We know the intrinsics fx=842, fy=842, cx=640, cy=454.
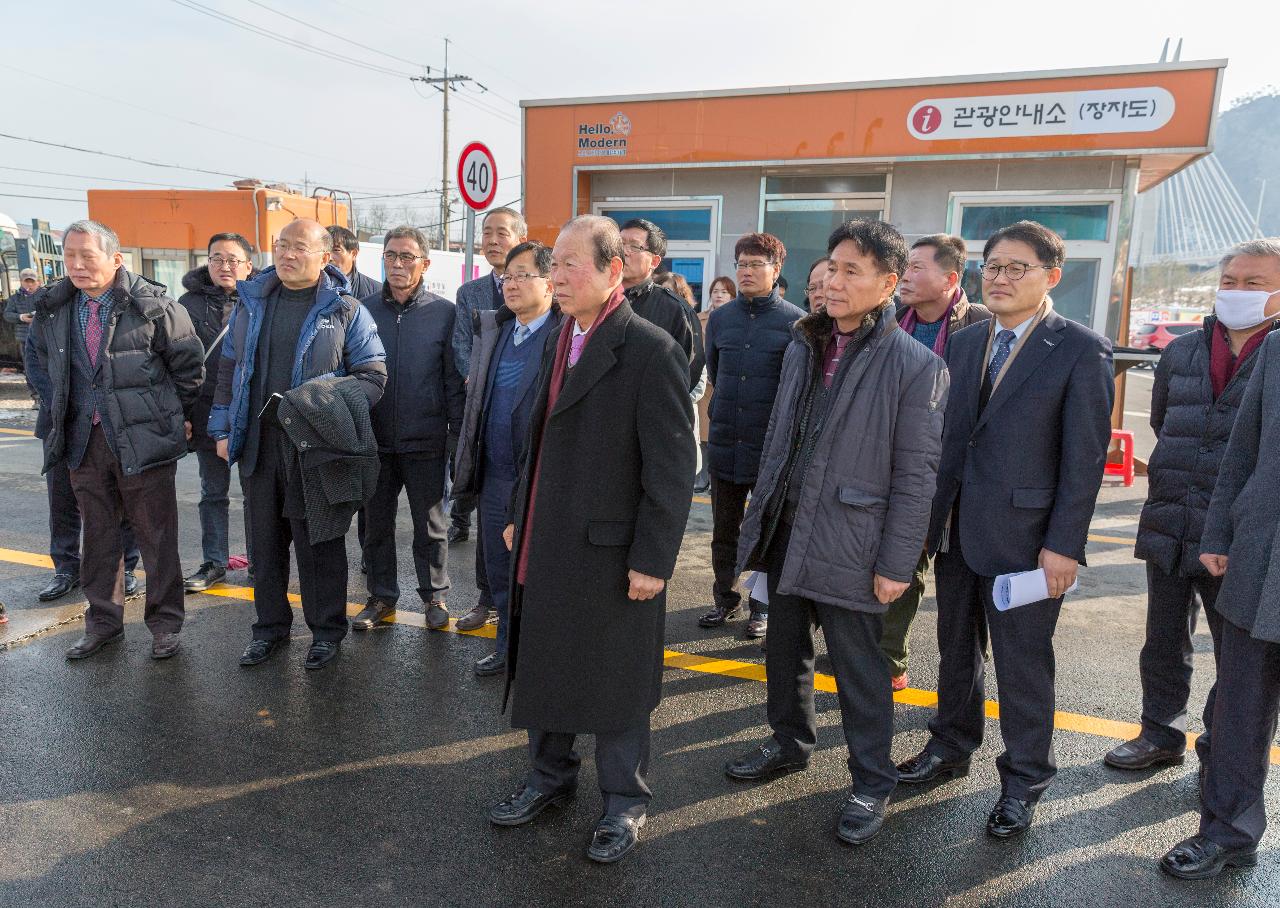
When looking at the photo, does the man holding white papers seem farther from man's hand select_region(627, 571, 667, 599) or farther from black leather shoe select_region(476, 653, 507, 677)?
black leather shoe select_region(476, 653, 507, 677)

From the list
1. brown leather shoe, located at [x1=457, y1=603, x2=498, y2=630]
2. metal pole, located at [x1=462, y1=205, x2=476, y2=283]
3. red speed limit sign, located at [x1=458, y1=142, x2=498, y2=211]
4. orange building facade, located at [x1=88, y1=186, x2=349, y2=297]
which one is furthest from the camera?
orange building facade, located at [x1=88, y1=186, x2=349, y2=297]

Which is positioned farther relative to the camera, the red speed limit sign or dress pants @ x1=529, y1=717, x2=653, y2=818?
the red speed limit sign

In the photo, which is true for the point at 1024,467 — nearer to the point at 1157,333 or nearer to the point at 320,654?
the point at 320,654

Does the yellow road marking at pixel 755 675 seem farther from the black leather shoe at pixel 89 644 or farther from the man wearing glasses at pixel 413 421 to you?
the black leather shoe at pixel 89 644

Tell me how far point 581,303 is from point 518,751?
1.84 metres

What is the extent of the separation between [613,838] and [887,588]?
3.95ft

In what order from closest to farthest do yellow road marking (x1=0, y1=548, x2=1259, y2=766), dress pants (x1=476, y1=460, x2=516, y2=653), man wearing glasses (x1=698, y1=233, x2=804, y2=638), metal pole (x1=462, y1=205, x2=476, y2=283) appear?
yellow road marking (x1=0, y1=548, x2=1259, y2=766) < dress pants (x1=476, y1=460, x2=516, y2=653) < man wearing glasses (x1=698, y1=233, x2=804, y2=638) < metal pole (x1=462, y1=205, x2=476, y2=283)

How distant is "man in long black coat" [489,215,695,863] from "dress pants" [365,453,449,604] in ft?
6.59

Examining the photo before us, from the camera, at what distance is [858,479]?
2.80 meters

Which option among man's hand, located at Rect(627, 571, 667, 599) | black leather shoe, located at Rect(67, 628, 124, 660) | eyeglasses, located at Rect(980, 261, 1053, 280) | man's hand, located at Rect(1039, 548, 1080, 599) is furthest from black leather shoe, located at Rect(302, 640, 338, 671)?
eyeglasses, located at Rect(980, 261, 1053, 280)

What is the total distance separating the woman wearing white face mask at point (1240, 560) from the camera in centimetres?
262

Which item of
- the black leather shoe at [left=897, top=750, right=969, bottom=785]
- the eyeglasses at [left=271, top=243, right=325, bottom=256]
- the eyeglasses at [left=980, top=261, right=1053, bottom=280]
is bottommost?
the black leather shoe at [left=897, top=750, right=969, bottom=785]

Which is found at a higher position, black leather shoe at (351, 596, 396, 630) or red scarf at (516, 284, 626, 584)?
red scarf at (516, 284, 626, 584)

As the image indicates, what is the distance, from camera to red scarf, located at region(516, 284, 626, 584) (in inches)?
106
